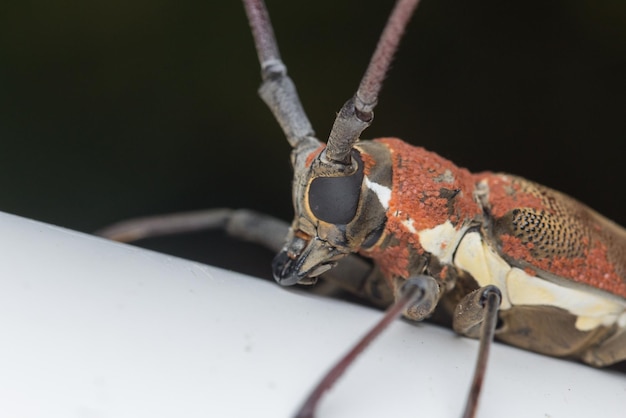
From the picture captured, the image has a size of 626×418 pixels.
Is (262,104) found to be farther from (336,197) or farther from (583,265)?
(583,265)

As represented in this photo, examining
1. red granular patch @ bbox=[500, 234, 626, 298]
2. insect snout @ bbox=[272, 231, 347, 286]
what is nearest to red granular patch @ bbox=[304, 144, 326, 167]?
insect snout @ bbox=[272, 231, 347, 286]

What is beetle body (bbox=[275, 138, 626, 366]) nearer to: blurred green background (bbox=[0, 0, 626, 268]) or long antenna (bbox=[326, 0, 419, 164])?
long antenna (bbox=[326, 0, 419, 164])

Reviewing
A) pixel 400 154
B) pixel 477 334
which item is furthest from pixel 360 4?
pixel 477 334

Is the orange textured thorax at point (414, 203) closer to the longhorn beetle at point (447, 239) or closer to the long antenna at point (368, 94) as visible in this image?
the longhorn beetle at point (447, 239)

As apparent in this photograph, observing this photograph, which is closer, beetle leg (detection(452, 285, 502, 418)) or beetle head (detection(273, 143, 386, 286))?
beetle leg (detection(452, 285, 502, 418))

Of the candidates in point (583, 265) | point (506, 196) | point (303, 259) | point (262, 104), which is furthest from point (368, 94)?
point (262, 104)

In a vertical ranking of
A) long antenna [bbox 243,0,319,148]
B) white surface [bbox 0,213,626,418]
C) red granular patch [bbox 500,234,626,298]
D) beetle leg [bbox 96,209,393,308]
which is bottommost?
beetle leg [bbox 96,209,393,308]
